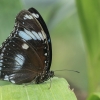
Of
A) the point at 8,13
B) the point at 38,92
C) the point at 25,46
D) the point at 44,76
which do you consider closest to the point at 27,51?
the point at 25,46

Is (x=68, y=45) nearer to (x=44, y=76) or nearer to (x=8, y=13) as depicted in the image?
(x=8, y=13)

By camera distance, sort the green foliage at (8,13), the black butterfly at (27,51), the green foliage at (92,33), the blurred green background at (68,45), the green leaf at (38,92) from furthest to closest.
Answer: the blurred green background at (68,45), the green foliage at (8,13), the green foliage at (92,33), the black butterfly at (27,51), the green leaf at (38,92)

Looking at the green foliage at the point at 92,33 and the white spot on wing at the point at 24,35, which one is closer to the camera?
the white spot on wing at the point at 24,35

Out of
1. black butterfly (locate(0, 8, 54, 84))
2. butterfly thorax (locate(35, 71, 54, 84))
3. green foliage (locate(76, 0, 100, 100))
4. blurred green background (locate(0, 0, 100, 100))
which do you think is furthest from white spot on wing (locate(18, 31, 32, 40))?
blurred green background (locate(0, 0, 100, 100))

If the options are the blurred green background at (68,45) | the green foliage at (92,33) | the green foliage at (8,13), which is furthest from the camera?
the blurred green background at (68,45)

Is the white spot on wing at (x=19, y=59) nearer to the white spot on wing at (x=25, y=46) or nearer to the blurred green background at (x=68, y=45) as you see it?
the white spot on wing at (x=25, y=46)

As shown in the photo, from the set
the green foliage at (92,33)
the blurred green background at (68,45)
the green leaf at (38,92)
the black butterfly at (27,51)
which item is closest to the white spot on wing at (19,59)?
the black butterfly at (27,51)

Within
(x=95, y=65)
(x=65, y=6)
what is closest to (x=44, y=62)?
(x=95, y=65)
